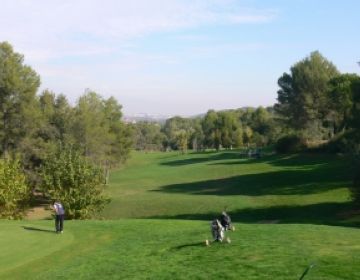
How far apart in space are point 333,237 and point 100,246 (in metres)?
10.6

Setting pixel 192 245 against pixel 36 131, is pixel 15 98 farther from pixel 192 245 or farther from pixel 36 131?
pixel 192 245

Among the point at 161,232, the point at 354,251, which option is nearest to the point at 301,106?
the point at 161,232

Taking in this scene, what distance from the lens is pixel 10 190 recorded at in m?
40.7

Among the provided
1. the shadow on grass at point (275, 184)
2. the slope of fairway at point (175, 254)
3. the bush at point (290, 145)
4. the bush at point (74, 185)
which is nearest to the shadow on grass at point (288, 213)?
the shadow on grass at point (275, 184)

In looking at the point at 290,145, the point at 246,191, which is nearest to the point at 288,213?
the point at 246,191

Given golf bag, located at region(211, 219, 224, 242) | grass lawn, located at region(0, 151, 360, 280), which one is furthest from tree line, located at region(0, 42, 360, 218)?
golf bag, located at region(211, 219, 224, 242)

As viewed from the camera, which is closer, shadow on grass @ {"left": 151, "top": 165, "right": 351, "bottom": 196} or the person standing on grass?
the person standing on grass

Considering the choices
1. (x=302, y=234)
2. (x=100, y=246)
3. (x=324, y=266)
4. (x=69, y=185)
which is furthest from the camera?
(x=69, y=185)

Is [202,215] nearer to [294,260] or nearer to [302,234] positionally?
[302,234]

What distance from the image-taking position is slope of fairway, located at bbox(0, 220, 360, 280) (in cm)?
1658

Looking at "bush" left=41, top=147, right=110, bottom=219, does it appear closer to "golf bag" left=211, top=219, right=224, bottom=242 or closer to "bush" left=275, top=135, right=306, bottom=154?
"golf bag" left=211, top=219, right=224, bottom=242

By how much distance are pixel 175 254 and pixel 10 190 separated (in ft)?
80.0

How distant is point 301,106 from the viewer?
95.9m

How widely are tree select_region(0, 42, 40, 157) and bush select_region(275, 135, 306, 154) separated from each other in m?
57.9
